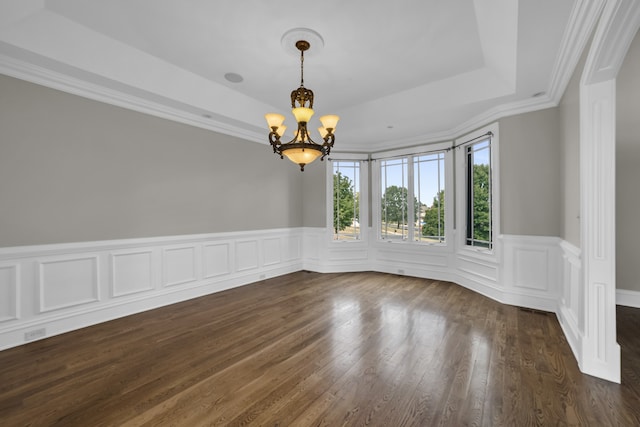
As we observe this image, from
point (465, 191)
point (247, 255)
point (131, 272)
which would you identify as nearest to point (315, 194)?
point (247, 255)

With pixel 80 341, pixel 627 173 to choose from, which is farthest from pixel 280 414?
pixel 627 173

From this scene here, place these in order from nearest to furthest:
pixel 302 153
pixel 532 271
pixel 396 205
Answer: pixel 302 153 < pixel 532 271 < pixel 396 205

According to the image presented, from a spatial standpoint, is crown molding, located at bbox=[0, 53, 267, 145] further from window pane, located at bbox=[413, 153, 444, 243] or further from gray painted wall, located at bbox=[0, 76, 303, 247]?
window pane, located at bbox=[413, 153, 444, 243]

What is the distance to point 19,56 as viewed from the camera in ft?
9.11

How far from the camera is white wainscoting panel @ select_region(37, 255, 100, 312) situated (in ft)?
9.90

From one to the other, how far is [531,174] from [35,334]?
6.18 m

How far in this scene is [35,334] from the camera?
292cm

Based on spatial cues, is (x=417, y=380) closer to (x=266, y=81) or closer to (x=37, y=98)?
(x=266, y=81)

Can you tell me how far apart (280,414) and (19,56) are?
4053mm

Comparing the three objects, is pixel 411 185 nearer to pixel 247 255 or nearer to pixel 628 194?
pixel 628 194

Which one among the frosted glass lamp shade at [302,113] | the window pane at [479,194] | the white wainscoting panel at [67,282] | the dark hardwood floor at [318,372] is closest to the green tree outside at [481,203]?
the window pane at [479,194]

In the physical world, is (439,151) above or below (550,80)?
below

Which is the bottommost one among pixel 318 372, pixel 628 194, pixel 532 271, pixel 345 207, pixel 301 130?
pixel 318 372

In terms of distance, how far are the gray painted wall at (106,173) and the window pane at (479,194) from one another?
154 inches
